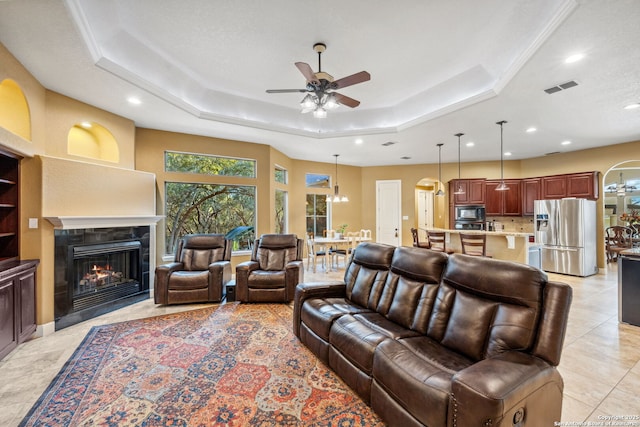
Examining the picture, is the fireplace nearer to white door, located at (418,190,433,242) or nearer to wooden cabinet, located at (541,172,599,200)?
white door, located at (418,190,433,242)

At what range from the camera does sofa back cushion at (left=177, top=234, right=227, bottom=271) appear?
180 inches

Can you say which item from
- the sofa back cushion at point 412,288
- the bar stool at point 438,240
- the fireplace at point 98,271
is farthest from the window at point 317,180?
the sofa back cushion at point 412,288

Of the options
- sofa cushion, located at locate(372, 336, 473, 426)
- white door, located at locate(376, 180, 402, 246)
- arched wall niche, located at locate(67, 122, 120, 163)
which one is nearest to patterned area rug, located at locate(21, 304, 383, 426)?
sofa cushion, located at locate(372, 336, 473, 426)

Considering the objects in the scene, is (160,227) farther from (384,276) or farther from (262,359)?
(384,276)

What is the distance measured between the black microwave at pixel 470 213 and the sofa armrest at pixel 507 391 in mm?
6871

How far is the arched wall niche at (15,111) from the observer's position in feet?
9.87

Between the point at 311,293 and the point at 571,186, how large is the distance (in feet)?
23.7

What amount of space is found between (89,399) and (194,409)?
2.81ft

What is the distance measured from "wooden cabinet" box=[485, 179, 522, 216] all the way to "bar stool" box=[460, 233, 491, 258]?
3.59 meters

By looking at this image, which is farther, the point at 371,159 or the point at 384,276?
the point at 371,159

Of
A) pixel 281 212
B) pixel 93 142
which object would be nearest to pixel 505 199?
pixel 281 212

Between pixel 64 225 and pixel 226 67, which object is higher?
pixel 226 67

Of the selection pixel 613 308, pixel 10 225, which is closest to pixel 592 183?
pixel 613 308

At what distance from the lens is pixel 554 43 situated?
2.49 m
